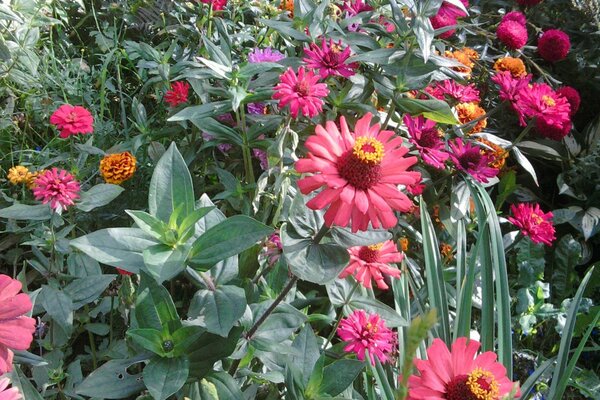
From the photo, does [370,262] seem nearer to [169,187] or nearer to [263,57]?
[169,187]

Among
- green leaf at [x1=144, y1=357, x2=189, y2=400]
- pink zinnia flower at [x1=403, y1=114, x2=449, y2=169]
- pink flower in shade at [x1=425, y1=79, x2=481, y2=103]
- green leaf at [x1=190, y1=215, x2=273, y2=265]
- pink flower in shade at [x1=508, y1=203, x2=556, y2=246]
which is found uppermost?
green leaf at [x1=190, y1=215, x2=273, y2=265]

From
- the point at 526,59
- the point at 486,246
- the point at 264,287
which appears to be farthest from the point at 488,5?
the point at 264,287

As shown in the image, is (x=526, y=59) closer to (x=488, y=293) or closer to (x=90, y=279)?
(x=488, y=293)

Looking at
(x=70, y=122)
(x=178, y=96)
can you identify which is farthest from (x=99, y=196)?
(x=178, y=96)

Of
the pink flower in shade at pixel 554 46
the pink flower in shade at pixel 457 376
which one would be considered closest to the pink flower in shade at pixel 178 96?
the pink flower in shade at pixel 457 376

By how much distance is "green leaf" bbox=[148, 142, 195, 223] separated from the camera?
981 mm

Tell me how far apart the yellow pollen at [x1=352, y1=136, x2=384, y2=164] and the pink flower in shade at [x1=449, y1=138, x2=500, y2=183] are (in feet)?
2.53

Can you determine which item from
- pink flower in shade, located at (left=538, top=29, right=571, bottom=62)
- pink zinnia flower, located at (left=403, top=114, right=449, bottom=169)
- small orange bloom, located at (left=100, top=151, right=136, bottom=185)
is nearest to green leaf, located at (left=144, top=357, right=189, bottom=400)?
small orange bloom, located at (left=100, top=151, right=136, bottom=185)

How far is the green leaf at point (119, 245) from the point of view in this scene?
0.91m

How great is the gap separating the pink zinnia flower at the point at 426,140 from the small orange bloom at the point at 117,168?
2.27ft

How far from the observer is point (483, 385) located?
813mm

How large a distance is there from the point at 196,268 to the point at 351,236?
0.78ft

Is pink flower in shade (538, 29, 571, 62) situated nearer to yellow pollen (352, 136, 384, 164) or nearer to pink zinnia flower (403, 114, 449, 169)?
pink zinnia flower (403, 114, 449, 169)

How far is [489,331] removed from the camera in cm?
133
